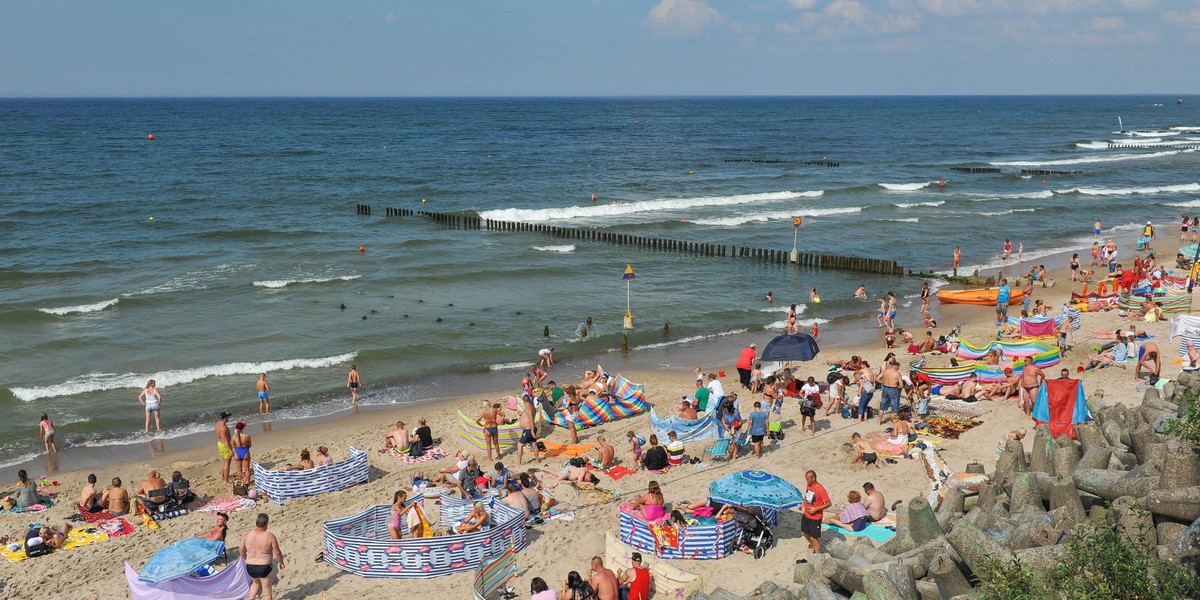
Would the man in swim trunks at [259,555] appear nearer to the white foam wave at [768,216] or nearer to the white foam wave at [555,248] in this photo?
the white foam wave at [555,248]

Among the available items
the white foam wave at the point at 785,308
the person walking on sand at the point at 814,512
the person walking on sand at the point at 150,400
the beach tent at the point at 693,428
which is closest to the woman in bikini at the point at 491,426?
the beach tent at the point at 693,428

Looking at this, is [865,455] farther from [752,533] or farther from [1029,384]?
[1029,384]

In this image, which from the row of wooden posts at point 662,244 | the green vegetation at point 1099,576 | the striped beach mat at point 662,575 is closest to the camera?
the green vegetation at point 1099,576

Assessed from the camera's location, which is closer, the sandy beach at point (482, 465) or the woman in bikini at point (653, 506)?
the sandy beach at point (482, 465)

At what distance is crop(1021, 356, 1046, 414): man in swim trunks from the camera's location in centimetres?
1769

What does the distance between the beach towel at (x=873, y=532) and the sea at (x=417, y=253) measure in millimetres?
13049

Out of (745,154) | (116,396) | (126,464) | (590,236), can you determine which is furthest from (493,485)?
(745,154)

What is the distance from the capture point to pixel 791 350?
2016cm

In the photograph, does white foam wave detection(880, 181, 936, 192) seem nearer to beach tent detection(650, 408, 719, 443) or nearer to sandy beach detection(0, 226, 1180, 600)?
sandy beach detection(0, 226, 1180, 600)

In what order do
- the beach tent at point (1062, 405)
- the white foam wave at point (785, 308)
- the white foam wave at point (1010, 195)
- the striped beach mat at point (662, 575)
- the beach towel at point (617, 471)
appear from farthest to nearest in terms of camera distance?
the white foam wave at point (1010, 195)
the white foam wave at point (785, 308)
the beach towel at point (617, 471)
the beach tent at point (1062, 405)
the striped beach mat at point (662, 575)

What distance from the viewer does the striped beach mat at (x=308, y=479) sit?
53.2 ft

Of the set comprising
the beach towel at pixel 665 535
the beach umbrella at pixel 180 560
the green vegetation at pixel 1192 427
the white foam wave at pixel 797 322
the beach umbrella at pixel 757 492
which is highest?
the green vegetation at pixel 1192 427

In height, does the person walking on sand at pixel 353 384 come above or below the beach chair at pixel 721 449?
below

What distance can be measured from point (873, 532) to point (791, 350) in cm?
768
